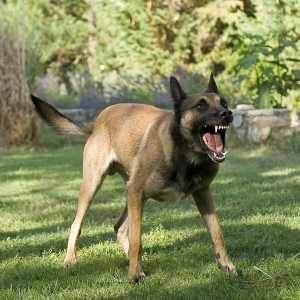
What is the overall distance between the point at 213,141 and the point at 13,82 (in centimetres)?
1119

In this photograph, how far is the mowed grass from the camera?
195 inches

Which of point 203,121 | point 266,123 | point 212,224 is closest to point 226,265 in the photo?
point 212,224

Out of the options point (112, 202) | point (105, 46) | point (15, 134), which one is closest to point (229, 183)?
point (112, 202)

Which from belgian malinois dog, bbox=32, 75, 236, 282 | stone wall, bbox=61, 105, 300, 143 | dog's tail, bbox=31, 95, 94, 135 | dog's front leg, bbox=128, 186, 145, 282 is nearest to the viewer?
belgian malinois dog, bbox=32, 75, 236, 282

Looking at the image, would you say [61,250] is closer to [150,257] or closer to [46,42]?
[150,257]

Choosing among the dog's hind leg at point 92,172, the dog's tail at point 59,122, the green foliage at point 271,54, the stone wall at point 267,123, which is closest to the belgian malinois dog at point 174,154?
the dog's hind leg at point 92,172

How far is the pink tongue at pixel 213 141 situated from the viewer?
16.8 feet

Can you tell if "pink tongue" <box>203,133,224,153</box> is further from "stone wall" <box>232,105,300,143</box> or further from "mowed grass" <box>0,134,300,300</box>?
"stone wall" <box>232,105,300,143</box>

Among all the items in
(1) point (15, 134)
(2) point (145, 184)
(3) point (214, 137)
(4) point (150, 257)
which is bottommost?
(1) point (15, 134)

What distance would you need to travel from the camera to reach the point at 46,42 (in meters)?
22.4

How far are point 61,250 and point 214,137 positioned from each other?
1.98m

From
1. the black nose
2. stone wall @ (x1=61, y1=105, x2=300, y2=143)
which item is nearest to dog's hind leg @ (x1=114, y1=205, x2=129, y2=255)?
the black nose

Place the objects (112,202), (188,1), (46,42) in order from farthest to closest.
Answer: (46,42) → (188,1) → (112,202)

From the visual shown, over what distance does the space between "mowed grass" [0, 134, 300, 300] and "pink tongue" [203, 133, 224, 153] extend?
91 centimetres
